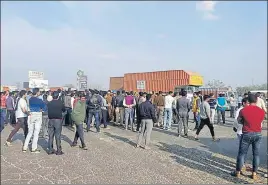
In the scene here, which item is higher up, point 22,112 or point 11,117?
point 22,112

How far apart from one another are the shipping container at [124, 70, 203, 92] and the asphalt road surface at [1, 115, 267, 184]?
21.4 m

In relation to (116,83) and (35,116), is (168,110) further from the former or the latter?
(116,83)

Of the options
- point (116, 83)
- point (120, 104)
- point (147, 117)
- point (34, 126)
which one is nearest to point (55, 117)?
point (34, 126)

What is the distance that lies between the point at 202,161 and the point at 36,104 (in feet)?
15.2

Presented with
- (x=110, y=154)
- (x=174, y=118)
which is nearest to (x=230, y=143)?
(x=110, y=154)

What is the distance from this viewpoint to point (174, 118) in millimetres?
14633

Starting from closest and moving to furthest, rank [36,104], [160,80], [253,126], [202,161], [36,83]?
[253,126], [202,161], [36,104], [36,83], [160,80]

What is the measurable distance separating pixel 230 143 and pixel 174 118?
17.1 ft

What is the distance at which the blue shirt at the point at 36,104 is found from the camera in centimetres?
776

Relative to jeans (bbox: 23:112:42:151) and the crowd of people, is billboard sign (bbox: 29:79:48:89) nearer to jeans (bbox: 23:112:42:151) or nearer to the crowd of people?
the crowd of people

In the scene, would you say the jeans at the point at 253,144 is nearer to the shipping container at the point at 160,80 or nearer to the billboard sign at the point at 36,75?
the billboard sign at the point at 36,75

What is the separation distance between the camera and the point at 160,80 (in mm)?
32906

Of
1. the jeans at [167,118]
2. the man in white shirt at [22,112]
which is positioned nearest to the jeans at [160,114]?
the jeans at [167,118]

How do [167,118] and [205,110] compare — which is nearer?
[205,110]
